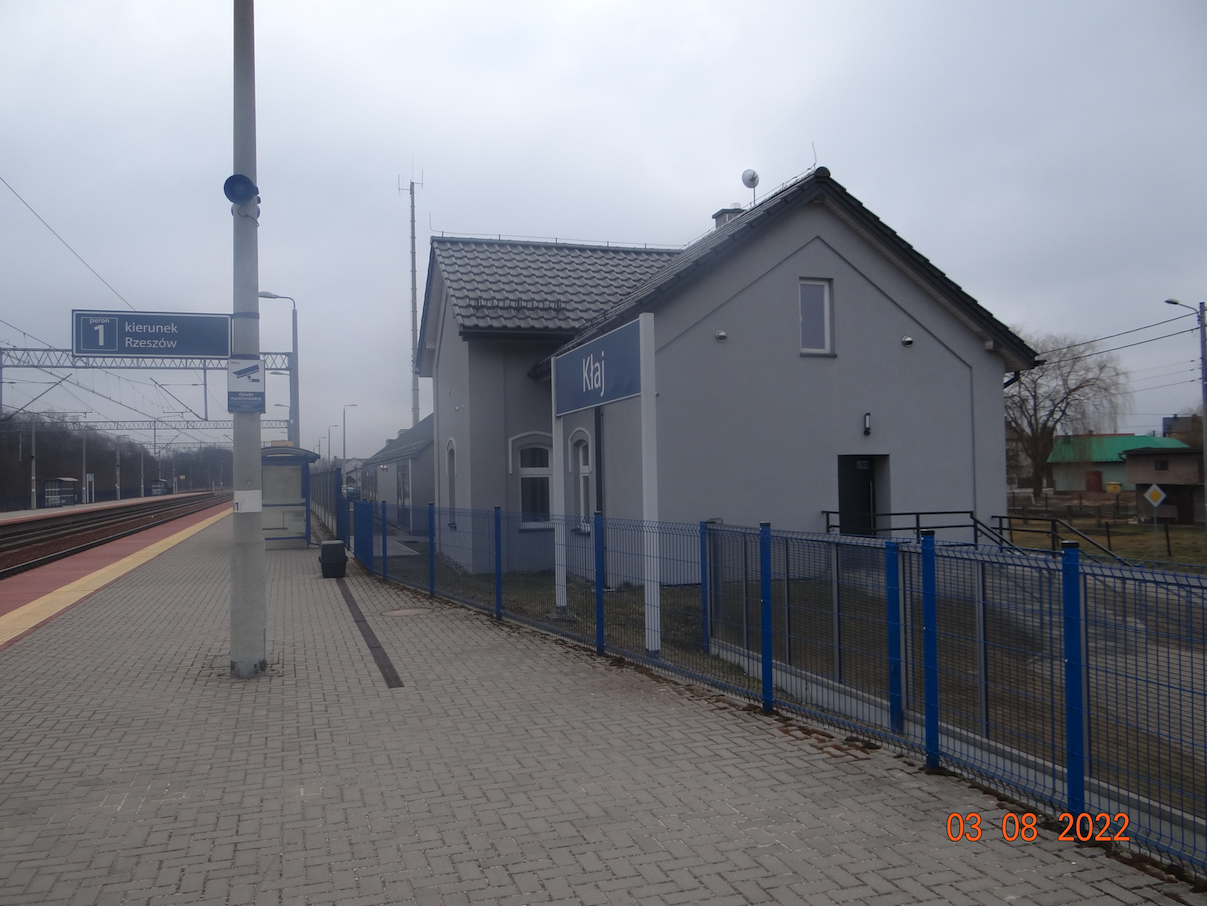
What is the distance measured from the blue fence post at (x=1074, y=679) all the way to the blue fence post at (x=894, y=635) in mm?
1262

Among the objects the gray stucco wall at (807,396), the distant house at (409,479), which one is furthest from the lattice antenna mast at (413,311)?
the gray stucco wall at (807,396)

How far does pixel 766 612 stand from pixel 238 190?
6187 mm

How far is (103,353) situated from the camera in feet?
60.5

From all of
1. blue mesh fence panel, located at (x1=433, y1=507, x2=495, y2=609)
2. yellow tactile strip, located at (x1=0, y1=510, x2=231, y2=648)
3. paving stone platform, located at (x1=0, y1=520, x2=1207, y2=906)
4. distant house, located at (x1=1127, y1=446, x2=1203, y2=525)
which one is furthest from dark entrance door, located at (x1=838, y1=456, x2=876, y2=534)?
distant house, located at (x1=1127, y1=446, x2=1203, y2=525)

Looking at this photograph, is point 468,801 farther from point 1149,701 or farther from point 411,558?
point 411,558

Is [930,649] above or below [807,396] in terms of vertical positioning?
below

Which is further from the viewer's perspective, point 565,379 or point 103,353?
point 103,353

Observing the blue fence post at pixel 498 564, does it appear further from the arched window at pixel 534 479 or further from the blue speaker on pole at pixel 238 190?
the arched window at pixel 534 479

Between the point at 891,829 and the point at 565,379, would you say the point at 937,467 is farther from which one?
the point at 891,829

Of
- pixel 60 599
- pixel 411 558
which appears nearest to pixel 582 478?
pixel 411 558

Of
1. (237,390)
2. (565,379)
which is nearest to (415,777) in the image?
(237,390)

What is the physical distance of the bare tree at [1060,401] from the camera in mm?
51406

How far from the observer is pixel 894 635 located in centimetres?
564

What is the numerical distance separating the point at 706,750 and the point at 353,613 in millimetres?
7848
